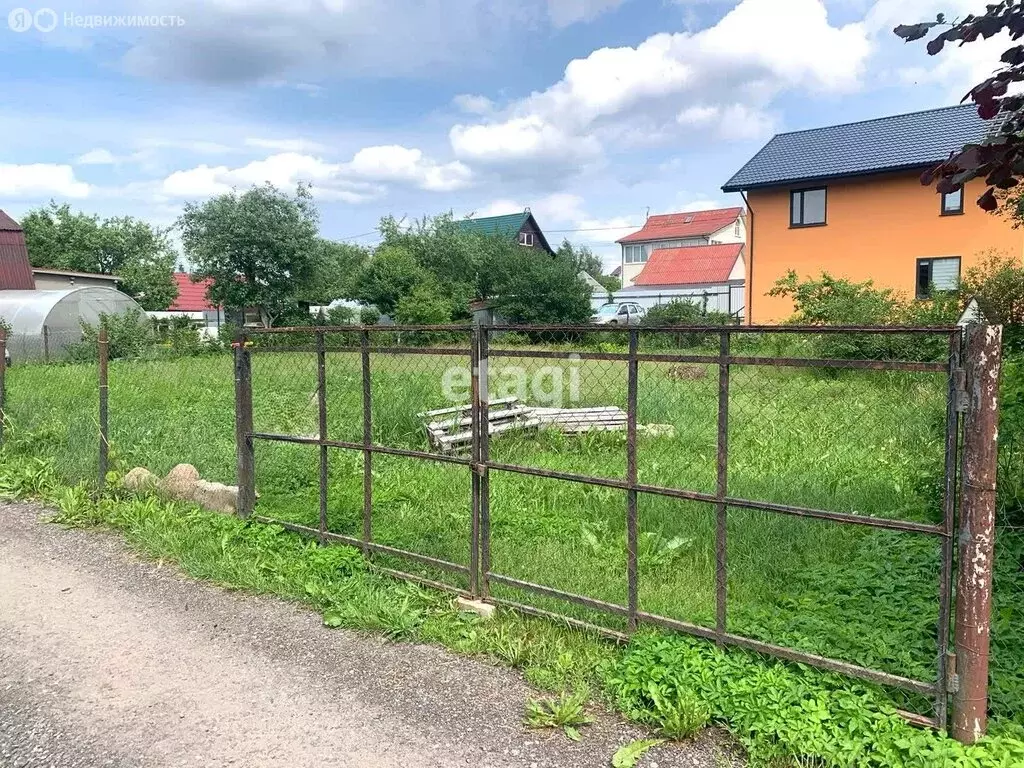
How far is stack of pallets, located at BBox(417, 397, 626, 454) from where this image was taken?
24.6ft

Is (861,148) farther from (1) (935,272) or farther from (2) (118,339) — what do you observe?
(2) (118,339)

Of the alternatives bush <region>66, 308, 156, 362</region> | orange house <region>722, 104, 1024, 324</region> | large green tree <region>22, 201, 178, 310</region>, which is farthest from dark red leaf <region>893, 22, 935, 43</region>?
large green tree <region>22, 201, 178, 310</region>

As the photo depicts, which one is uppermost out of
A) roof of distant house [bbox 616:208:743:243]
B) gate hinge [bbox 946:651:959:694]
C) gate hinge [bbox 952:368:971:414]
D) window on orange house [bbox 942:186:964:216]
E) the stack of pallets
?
roof of distant house [bbox 616:208:743:243]

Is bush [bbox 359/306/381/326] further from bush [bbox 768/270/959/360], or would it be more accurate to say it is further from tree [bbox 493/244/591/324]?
bush [bbox 768/270/959/360]

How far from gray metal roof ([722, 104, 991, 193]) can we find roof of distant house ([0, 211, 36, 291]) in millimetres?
24723

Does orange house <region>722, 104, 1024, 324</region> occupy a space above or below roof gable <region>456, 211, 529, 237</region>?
below

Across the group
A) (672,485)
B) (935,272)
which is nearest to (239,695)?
(672,485)

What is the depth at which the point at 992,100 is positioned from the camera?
9.01 ft

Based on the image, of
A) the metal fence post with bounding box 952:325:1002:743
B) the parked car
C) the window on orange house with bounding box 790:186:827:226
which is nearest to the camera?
the metal fence post with bounding box 952:325:1002:743

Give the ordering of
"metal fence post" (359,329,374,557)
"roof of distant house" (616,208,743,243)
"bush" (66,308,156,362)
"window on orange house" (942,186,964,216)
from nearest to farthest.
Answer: "metal fence post" (359,329,374,557), "bush" (66,308,156,362), "window on orange house" (942,186,964,216), "roof of distant house" (616,208,743,243)

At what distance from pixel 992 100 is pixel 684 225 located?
59.7m

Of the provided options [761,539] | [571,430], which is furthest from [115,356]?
[761,539]

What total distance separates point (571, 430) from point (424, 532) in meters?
3.68

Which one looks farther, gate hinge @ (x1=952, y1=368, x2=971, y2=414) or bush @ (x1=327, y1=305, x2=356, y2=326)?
bush @ (x1=327, y1=305, x2=356, y2=326)
